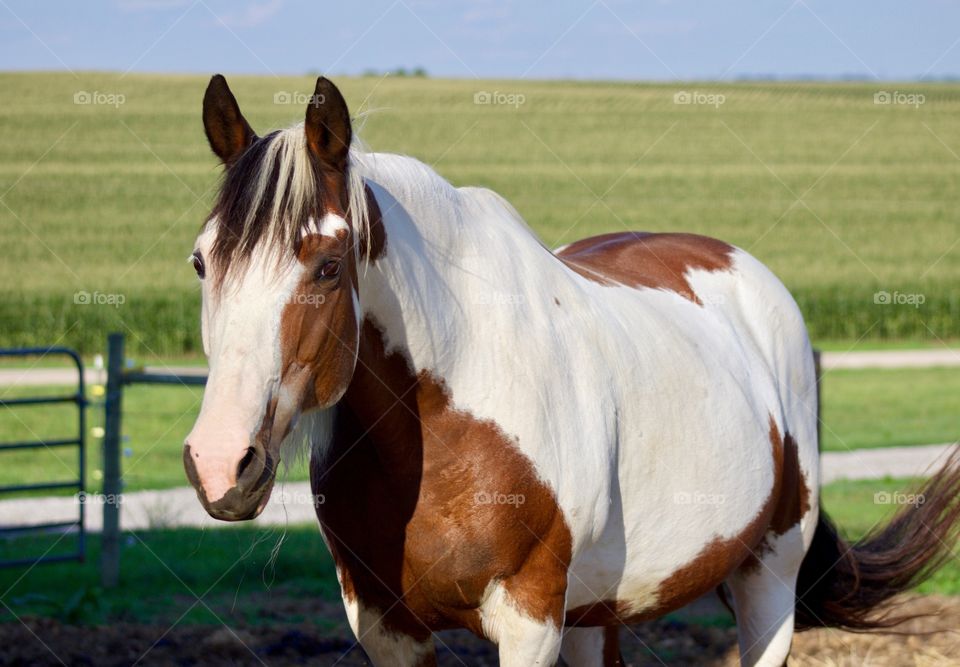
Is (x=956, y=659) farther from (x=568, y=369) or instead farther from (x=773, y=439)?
(x=568, y=369)

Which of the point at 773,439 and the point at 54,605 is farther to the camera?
the point at 54,605

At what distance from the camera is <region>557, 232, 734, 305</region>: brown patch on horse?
4168mm

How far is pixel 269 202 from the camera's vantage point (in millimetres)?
2562

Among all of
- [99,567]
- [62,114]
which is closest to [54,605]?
[99,567]

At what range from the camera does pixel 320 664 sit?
5414 mm

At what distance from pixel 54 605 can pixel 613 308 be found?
4.03 metres

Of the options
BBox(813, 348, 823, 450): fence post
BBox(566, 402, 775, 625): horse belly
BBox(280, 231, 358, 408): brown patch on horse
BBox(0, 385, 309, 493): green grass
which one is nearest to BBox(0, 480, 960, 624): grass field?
BBox(813, 348, 823, 450): fence post

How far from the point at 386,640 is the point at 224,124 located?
4.87 feet

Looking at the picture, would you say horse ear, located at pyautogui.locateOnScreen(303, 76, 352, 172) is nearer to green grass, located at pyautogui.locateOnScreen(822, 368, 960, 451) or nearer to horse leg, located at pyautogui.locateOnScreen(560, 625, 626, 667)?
horse leg, located at pyautogui.locateOnScreen(560, 625, 626, 667)
